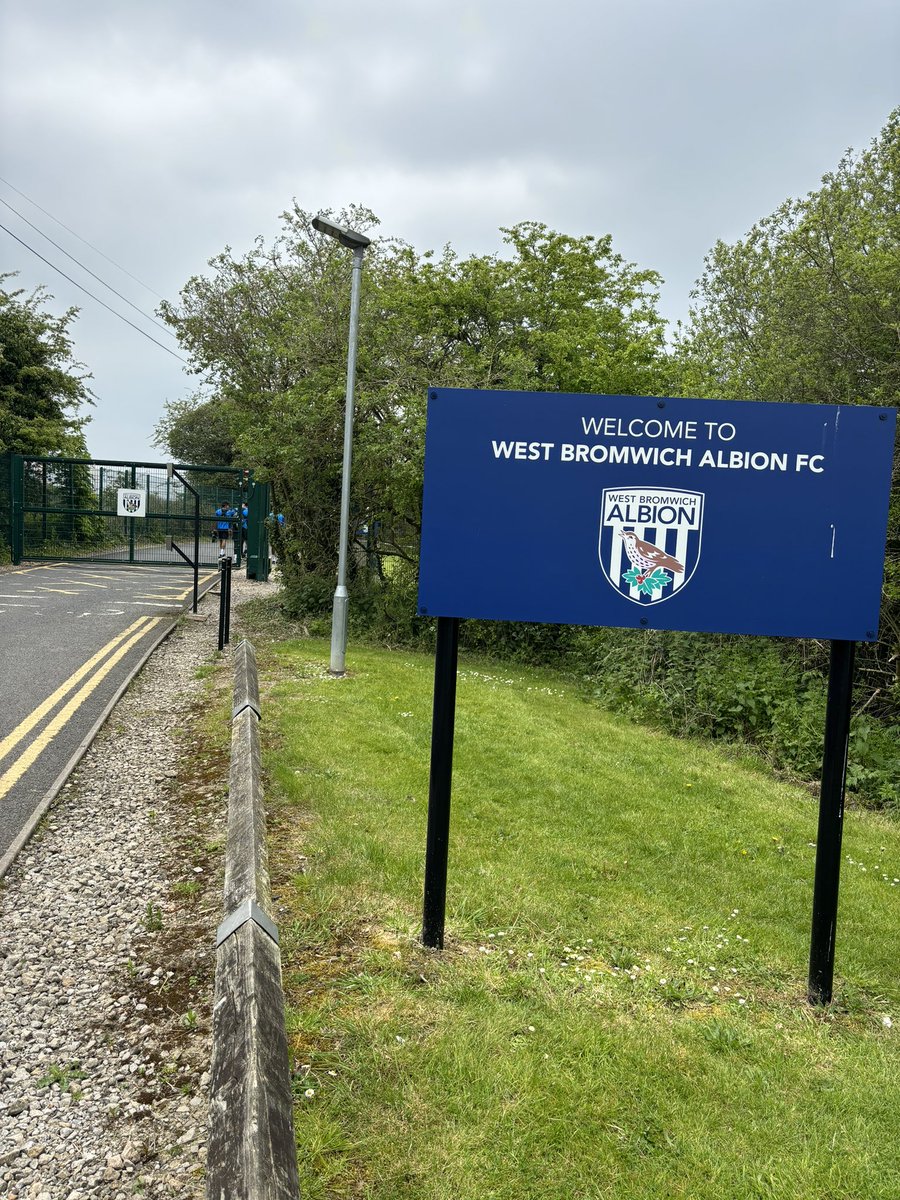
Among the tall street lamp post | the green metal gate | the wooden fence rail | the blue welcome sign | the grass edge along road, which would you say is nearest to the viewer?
the wooden fence rail

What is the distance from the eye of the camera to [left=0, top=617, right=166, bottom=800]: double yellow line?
19.5 feet

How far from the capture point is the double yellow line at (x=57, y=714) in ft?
19.5

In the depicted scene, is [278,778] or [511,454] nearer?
[511,454]

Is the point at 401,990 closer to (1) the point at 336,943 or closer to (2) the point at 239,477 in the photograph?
(1) the point at 336,943

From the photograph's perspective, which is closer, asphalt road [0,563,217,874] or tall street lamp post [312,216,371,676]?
asphalt road [0,563,217,874]

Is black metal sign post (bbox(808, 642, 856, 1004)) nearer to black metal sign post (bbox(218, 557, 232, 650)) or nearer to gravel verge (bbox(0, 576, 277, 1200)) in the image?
gravel verge (bbox(0, 576, 277, 1200))

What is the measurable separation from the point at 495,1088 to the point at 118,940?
6.36ft

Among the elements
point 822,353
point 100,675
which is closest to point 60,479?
point 100,675

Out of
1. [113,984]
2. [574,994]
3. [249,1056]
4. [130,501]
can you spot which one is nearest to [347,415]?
[113,984]

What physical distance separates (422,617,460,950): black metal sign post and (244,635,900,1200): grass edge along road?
0.45 feet

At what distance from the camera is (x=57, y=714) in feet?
23.8

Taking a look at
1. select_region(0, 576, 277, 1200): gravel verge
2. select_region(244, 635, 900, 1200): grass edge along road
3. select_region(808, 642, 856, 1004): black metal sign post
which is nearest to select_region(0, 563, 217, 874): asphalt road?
select_region(0, 576, 277, 1200): gravel verge

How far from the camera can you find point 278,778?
5.82 metres

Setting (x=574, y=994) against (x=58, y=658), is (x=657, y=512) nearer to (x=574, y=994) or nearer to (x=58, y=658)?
(x=574, y=994)
